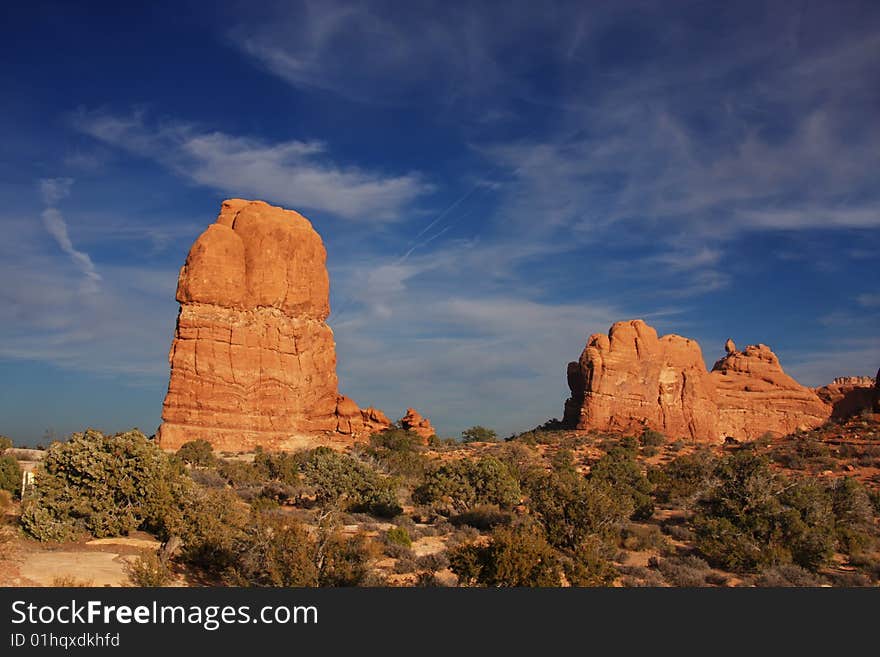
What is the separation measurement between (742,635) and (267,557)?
862 centimetres

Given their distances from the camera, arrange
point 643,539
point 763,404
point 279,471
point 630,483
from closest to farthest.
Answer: point 643,539 → point 630,483 → point 279,471 → point 763,404

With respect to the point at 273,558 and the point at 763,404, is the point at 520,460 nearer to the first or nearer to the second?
the point at 273,558

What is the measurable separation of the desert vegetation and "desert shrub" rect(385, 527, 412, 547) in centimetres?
10

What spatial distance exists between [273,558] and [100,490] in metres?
8.10

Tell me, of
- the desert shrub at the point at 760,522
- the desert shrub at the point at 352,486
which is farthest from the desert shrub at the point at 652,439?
the desert shrub at the point at 352,486

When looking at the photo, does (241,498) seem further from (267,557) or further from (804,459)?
(804,459)

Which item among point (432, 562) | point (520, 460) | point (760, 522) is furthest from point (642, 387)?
point (432, 562)

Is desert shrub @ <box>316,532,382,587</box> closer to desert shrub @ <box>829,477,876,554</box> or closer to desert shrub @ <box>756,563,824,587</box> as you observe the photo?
desert shrub @ <box>756,563,824,587</box>

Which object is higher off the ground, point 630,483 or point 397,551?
point 630,483

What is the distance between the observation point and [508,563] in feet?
41.3

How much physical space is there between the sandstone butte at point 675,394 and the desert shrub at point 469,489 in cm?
3656

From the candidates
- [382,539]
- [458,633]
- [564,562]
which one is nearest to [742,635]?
[458,633]

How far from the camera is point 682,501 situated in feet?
93.3

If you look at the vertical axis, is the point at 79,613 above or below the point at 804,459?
below
